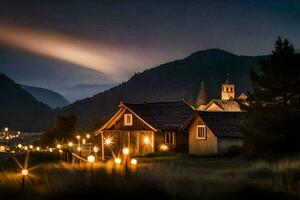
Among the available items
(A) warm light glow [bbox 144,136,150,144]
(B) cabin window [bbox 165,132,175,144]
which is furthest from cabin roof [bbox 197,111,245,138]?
(A) warm light glow [bbox 144,136,150,144]

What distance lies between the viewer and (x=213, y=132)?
5156cm

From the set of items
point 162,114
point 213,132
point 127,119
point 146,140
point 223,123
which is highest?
point 162,114

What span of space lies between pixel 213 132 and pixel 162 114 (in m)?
10.6

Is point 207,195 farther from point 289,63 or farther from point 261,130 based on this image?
point 289,63

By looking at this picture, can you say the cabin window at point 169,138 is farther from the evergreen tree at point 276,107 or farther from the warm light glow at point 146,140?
the evergreen tree at point 276,107

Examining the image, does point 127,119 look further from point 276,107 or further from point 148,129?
point 276,107

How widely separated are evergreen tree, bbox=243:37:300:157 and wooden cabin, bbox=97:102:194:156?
2134cm

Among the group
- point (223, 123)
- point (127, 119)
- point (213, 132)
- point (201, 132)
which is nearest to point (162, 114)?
point (127, 119)

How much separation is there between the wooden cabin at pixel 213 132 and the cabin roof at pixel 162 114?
3.89 meters

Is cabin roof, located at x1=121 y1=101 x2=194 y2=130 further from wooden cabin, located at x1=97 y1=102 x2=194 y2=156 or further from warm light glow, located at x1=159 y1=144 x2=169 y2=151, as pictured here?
warm light glow, located at x1=159 y1=144 x2=169 y2=151

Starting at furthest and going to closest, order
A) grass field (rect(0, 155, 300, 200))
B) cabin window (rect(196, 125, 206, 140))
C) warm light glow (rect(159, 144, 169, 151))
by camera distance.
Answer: warm light glow (rect(159, 144, 169, 151)) < cabin window (rect(196, 125, 206, 140)) < grass field (rect(0, 155, 300, 200))

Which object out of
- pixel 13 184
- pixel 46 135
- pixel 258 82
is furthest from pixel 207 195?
pixel 46 135

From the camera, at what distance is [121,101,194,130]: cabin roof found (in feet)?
194

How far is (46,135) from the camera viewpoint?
80.2 meters
